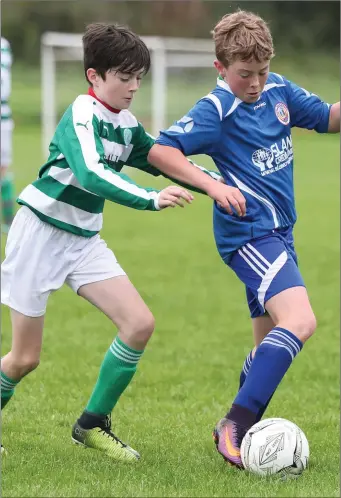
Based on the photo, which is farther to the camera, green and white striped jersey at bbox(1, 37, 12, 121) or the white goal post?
the white goal post

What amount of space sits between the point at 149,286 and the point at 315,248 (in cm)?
327

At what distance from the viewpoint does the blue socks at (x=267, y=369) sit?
14.2 ft

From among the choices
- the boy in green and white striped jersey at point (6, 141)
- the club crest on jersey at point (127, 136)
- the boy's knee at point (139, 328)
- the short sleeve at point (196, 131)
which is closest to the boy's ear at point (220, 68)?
the short sleeve at point (196, 131)

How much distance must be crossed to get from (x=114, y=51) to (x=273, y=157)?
0.86 m

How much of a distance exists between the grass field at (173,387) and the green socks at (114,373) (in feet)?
0.83

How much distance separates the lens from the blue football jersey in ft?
14.9

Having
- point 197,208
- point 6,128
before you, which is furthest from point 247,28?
point 197,208

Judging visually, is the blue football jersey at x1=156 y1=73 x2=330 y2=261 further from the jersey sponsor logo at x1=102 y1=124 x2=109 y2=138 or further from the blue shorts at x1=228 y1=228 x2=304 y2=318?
the jersey sponsor logo at x1=102 y1=124 x2=109 y2=138

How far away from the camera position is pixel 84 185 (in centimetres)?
429

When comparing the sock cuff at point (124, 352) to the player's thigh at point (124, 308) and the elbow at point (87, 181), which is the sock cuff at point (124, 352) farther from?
the elbow at point (87, 181)

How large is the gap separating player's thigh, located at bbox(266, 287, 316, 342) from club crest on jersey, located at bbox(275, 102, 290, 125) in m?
0.81

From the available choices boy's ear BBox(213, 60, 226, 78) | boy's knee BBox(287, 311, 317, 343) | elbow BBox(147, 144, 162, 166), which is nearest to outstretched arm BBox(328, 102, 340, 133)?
boy's ear BBox(213, 60, 226, 78)

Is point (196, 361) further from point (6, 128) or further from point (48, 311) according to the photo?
point (6, 128)

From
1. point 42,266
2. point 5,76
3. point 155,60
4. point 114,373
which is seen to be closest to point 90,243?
point 42,266
